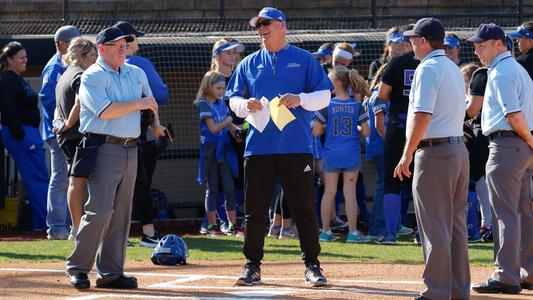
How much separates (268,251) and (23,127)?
3.84m

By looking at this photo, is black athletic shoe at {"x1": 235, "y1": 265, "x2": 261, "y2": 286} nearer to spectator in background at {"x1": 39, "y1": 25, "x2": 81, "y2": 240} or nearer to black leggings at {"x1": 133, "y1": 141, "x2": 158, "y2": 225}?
black leggings at {"x1": 133, "y1": 141, "x2": 158, "y2": 225}

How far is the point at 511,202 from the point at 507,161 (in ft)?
0.99

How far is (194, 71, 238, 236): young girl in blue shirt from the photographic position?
12.7 m

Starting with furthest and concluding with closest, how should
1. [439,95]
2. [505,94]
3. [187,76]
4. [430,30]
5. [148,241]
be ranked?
[187,76]
[148,241]
[505,94]
[430,30]
[439,95]

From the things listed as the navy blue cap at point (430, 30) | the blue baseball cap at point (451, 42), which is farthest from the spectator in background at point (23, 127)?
the navy blue cap at point (430, 30)

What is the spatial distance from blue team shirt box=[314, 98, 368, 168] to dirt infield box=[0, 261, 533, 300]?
7.24 ft

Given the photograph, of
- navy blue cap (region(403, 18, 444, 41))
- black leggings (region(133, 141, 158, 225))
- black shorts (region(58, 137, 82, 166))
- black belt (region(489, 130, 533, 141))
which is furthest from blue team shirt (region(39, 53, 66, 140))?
navy blue cap (region(403, 18, 444, 41))

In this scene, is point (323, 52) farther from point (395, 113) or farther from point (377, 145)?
point (395, 113)

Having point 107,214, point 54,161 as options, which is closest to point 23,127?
point 54,161

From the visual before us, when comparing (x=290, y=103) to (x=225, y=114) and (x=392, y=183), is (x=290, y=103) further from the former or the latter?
(x=225, y=114)

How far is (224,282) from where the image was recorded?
8.62 meters

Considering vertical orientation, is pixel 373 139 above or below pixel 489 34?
below

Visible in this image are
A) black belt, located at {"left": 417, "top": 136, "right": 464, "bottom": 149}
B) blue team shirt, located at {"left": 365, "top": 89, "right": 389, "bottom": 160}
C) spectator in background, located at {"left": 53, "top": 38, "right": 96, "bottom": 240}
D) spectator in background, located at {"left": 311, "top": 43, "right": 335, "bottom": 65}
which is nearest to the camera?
black belt, located at {"left": 417, "top": 136, "right": 464, "bottom": 149}

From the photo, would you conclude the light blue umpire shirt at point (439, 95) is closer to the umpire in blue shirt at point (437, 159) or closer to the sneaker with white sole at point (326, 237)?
the umpire in blue shirt at point (437, 159)
